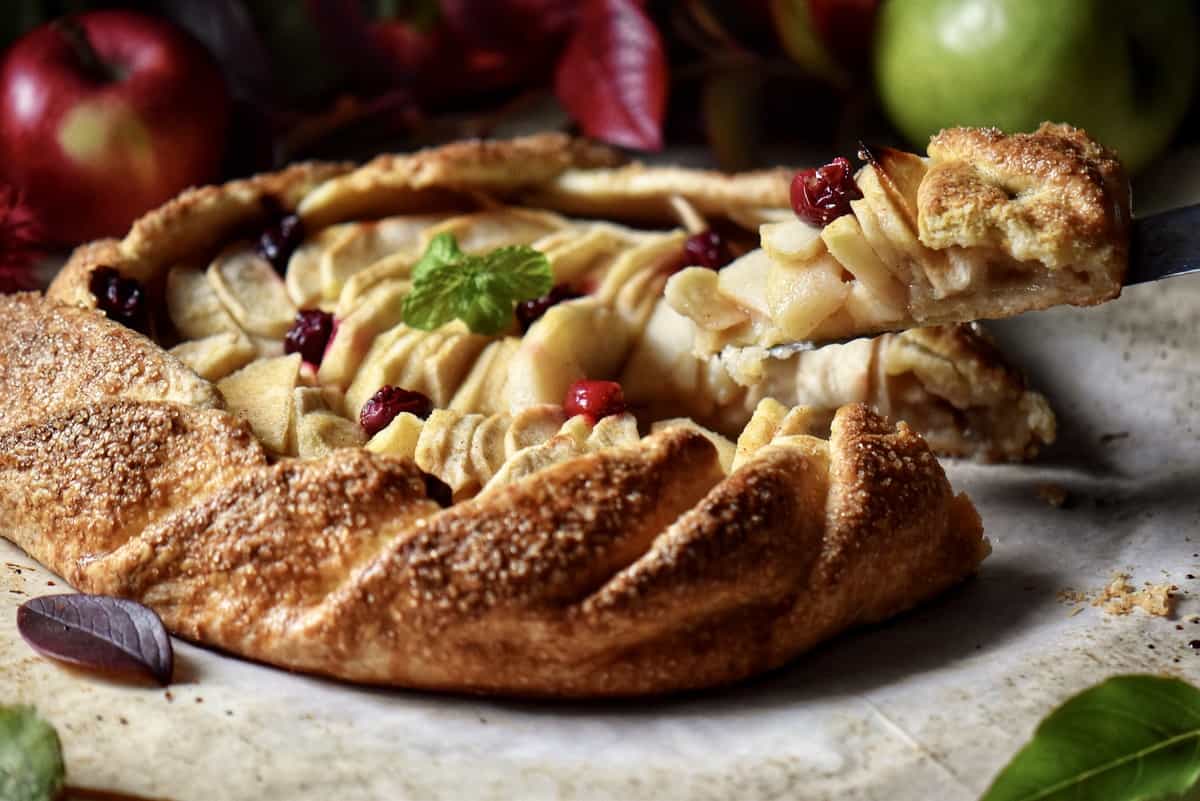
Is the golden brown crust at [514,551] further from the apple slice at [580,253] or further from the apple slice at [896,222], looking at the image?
the apple slice at [580,253]

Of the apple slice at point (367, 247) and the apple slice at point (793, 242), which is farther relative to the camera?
the apple slice at point (367, 247)

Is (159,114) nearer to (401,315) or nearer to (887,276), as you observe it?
(401,315)

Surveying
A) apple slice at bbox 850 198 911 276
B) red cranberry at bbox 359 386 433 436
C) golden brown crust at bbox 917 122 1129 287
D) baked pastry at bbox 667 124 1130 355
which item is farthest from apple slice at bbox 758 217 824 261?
red cranberry at bbox 359 386 433 436

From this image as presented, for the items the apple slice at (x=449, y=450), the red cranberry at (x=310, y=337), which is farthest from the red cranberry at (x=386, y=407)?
the red cranberry at (x=310, y=337)

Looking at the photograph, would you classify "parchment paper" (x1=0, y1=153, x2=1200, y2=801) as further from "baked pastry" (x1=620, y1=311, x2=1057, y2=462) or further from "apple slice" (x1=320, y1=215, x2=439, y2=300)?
"apple slice" (x1=320, y1=215, x2=439, y2=300)

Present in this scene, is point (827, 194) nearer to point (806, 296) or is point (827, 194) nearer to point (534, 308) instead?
point (806, 296)

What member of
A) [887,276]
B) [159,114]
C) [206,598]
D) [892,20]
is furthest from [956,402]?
[159,114]
